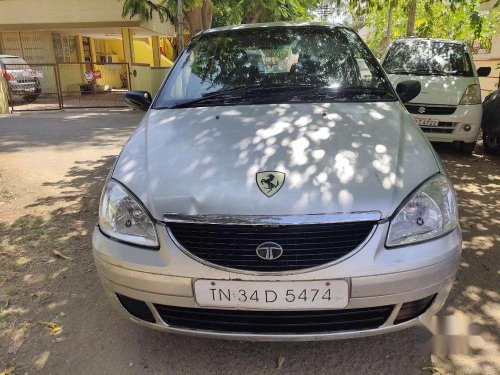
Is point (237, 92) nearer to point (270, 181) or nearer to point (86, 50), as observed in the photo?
point (270, 181)

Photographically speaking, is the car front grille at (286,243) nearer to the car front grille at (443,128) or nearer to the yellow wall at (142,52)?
the car front grille at (443,128)

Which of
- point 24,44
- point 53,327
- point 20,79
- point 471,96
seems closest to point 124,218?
point 53,327

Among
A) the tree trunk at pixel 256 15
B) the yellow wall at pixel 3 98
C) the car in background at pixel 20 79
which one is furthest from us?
the car in background at pixel 20 79

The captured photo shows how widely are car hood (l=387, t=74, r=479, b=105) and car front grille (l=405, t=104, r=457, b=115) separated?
56mm

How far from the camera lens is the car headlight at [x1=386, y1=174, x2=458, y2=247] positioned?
1.91 m

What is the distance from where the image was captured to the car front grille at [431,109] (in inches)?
242

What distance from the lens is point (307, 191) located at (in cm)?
195

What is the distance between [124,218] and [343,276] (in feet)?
3.40

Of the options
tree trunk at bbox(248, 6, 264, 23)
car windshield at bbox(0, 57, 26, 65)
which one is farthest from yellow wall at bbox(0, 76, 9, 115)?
tree trunk at bbox(248, 6, 264, 23)

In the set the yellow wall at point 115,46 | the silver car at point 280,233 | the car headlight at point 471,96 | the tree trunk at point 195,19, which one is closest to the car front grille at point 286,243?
the silver car at point 280,233

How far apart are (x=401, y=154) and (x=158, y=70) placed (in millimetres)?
11667

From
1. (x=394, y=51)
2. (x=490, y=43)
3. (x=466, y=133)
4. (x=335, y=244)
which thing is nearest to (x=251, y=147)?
(x=335, y=244)

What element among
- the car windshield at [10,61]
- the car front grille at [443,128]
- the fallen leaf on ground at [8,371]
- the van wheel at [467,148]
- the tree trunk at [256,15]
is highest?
the tree trunk at [256,15]

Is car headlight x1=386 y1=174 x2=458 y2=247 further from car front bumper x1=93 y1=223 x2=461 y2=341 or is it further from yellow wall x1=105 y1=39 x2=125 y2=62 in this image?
yellow wall x1=105 y1=39 x2=125 y2=62
